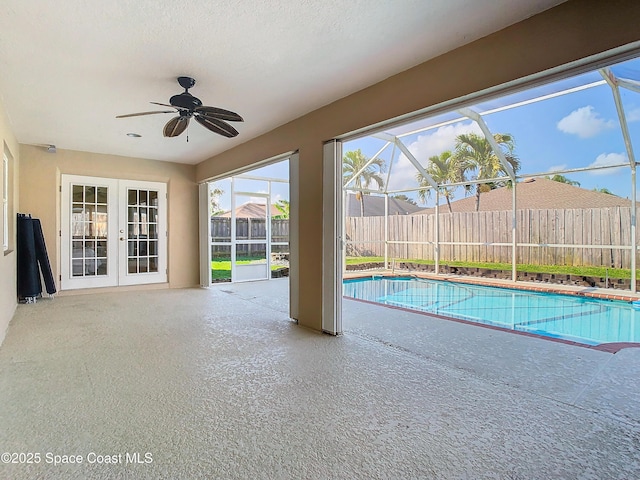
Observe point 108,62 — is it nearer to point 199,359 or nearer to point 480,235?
point 199,359

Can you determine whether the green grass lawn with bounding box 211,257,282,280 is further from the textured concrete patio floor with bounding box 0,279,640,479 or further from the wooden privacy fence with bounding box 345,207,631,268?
the textured concrete patio floor with bounding box 0,279,640,479

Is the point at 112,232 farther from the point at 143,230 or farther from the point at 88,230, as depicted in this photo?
the point at 143,230

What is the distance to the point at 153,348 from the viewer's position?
11.3 feet

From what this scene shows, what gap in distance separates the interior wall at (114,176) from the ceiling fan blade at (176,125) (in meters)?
3.53

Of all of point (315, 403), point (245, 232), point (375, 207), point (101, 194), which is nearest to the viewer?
point (315, 403)

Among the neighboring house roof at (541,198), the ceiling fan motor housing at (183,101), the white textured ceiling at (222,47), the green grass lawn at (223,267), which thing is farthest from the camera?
the green grass lawn at (223,267)

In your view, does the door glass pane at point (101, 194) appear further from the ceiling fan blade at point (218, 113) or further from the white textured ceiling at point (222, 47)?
the ceiling fan blade at point (218, 113)

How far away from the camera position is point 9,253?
4422 millimetres

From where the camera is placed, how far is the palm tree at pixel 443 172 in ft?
31.5

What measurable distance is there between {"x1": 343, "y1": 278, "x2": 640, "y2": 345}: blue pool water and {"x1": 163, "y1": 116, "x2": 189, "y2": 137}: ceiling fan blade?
3.96 metres

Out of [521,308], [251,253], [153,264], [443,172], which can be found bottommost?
[521,308]

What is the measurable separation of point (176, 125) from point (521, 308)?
5738mm

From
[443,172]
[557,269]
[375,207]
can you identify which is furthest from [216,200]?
[557,269]

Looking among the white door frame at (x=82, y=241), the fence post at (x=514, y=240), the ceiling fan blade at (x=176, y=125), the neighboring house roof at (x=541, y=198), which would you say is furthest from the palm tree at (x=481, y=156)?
the white door frame at (x=82, y=241)
